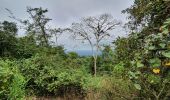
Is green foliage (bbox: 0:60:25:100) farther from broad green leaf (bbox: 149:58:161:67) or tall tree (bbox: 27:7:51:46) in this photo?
tall tree (bbox: 27:7:51:46)

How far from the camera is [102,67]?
2497 centimetres

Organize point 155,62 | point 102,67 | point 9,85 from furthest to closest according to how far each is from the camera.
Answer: point 102,67
point 9,85
point 155,62

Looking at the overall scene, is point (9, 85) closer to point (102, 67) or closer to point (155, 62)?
point (155, 62)

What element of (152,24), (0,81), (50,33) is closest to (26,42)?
(50,33)

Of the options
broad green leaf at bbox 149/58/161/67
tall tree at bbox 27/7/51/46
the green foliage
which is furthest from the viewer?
tall tree at bbox 27/7/51/46

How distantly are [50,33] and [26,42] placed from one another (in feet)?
35.1

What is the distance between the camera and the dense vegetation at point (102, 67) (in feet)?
5.71

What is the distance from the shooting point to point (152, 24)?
224 centimetres

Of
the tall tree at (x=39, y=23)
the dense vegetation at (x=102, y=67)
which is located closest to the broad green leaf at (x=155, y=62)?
the dense vegetation at (x=102, y=67)

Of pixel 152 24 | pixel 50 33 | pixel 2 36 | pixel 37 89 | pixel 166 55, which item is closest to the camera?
pixel 166 55

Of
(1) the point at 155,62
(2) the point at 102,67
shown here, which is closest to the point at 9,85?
(1) the point at 155,62

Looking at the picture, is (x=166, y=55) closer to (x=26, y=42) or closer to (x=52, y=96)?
(x=52, y=96)

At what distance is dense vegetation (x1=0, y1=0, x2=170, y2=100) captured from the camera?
174 cm

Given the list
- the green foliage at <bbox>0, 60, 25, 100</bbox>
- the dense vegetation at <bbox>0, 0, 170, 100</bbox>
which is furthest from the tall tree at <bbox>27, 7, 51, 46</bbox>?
the green foliage at <bbox>0, 60, 25, 100</bbox>
